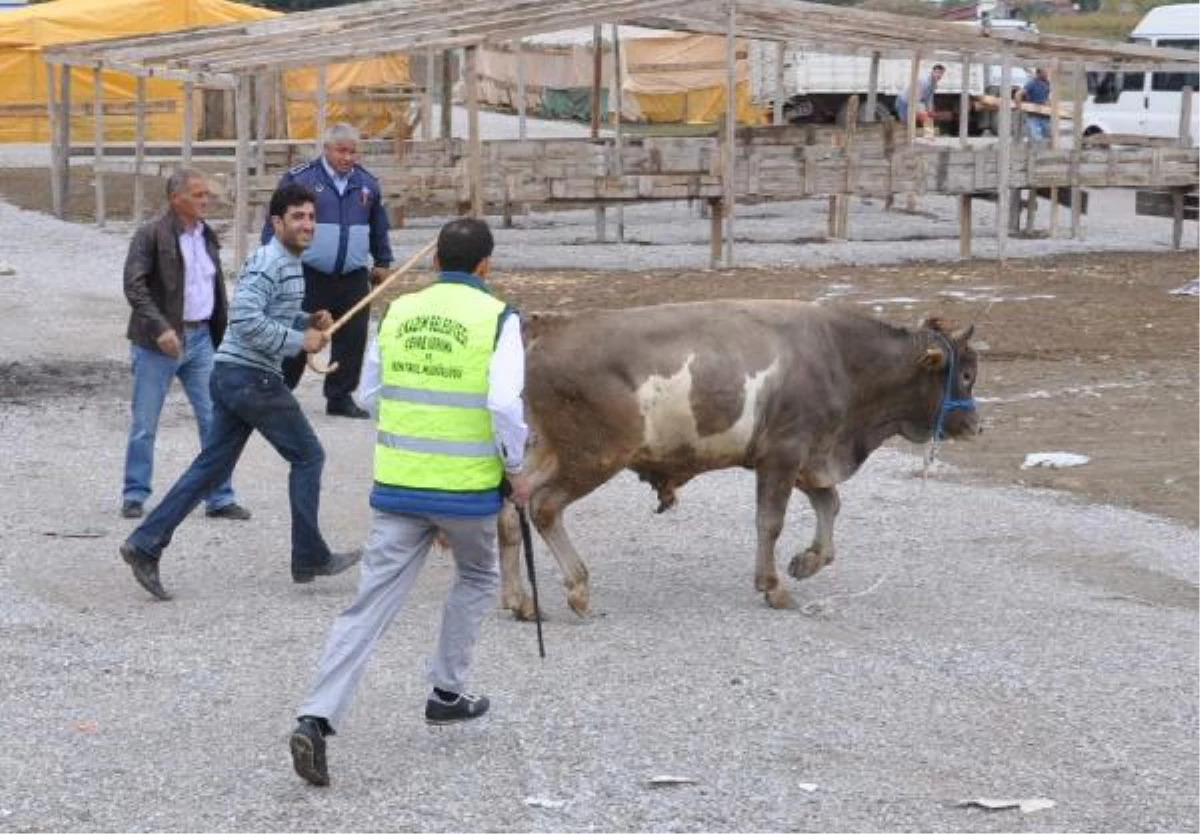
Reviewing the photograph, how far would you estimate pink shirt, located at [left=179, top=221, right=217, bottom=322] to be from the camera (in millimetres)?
10570

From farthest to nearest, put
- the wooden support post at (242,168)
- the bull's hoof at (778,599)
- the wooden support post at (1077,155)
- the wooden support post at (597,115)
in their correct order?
the wooden support post at (597,115), the wooden support post at (1077,155), the wooden support post at (242,168), the bull's hoof at (778,599)

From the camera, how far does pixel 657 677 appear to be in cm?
802

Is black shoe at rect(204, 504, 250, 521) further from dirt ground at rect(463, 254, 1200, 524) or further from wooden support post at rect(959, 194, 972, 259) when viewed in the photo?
wooden support post at rect(959, 194, 972, 259)

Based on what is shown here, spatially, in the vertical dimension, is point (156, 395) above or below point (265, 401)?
below

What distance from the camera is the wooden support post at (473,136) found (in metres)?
21.6

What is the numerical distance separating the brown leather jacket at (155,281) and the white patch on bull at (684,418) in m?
2.63

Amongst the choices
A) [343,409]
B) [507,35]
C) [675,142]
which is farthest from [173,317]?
[675,142]

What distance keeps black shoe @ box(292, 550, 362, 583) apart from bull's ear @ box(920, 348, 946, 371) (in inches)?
109

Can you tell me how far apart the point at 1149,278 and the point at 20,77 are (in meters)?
25.8

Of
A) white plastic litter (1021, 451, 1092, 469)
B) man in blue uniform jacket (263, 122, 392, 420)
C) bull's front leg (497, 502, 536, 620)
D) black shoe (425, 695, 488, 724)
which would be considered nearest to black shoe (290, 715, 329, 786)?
black shoe (425, 695, 488, 724)

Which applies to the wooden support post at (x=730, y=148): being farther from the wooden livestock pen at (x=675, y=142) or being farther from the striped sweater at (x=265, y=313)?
the striped sweater at (x=265, y=313)

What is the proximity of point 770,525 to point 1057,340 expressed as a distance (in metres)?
9.51

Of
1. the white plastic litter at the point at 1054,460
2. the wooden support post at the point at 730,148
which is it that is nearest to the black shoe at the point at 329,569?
the white plastic litter at the point at 1054,460

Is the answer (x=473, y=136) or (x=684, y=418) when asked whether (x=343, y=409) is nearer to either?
(x=684, y=418)
